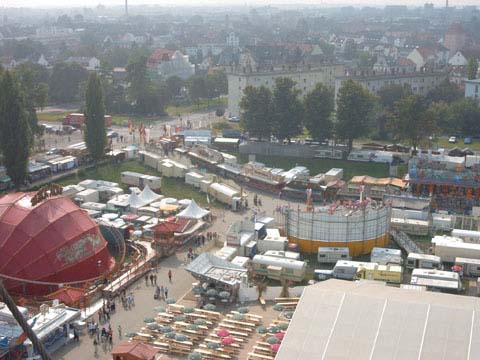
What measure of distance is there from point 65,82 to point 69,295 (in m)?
55.5

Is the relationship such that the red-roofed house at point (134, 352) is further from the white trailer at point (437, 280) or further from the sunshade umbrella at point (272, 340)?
the white trailer at point (437, 280)

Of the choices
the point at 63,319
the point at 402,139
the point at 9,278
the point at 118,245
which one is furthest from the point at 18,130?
the point at 402,139

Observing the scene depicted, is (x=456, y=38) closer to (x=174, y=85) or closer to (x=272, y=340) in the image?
(x=174, y=85)

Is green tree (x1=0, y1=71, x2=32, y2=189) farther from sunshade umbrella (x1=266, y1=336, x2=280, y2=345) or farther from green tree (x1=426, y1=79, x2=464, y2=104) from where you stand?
green tree (x1=426, y1=79, x2=464, y2=104)

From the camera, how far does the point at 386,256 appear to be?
32.5 meters

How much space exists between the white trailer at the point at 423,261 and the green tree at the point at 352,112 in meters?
21.4

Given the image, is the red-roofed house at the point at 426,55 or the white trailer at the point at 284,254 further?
the red-roofed house at the point at 426,55

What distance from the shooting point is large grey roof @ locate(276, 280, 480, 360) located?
20.3 metres

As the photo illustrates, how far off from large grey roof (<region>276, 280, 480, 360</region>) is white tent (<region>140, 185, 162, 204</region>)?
64.9 feet

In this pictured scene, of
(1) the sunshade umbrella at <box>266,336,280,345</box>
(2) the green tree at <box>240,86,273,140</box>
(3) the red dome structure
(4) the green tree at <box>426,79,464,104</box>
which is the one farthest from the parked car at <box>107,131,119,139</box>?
(1) the sunshade umbrella at <box>266,336,280,345</box>

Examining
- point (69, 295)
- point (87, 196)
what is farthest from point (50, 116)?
point (69, 295)

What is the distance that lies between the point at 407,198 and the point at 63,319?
23105mm

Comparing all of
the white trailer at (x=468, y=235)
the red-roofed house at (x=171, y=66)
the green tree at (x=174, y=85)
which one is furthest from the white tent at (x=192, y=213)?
the red-roofed house at (x=171, y=66)

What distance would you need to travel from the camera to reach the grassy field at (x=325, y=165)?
4956 cm
